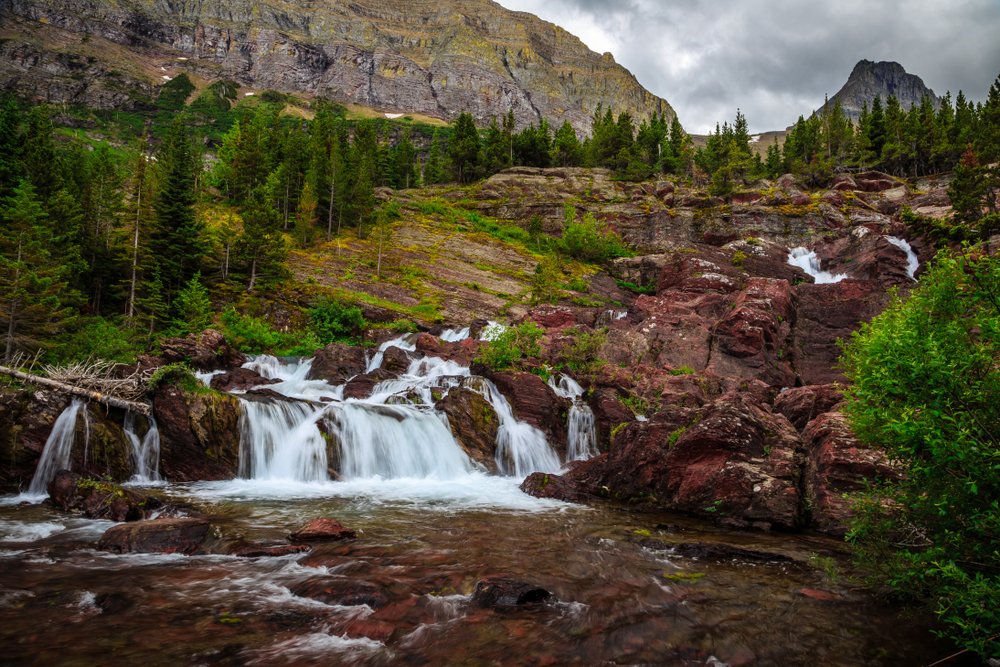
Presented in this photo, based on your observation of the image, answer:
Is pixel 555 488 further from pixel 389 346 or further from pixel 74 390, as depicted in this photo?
pixel 389 346

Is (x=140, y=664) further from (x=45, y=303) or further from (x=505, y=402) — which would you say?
(x=45, y=303)

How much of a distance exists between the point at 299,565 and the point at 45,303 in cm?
2104

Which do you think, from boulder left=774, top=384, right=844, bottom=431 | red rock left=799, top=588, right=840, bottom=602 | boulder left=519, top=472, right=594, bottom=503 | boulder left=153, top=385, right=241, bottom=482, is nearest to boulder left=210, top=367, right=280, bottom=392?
boulder left=153, top=385, right=241, bottom=482

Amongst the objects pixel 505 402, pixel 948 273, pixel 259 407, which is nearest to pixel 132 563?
pixel 259 407

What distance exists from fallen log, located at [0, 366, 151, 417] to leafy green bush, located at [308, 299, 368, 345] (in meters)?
19.5

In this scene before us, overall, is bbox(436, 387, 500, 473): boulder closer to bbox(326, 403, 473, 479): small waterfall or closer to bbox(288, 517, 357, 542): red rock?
bbox(326, 403, 473, 479): small waterfall

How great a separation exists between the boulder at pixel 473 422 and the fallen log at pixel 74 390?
38.1 feet

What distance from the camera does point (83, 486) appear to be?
12539 mm

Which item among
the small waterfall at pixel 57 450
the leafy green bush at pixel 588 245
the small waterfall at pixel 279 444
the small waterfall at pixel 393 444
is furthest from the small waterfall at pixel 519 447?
the leafy green bush at pixel 588 245

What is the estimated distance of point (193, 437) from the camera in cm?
1725

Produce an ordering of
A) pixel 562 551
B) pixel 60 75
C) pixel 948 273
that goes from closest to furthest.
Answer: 1. pixel 948 273
2. pixel 562 551
3. pixel 60 75

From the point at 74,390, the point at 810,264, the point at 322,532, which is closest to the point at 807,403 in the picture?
the point at 322,532

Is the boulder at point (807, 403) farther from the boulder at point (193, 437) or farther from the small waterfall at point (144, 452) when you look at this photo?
the small waterfall at point (144, 452)

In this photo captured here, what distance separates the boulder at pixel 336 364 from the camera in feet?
94.1
